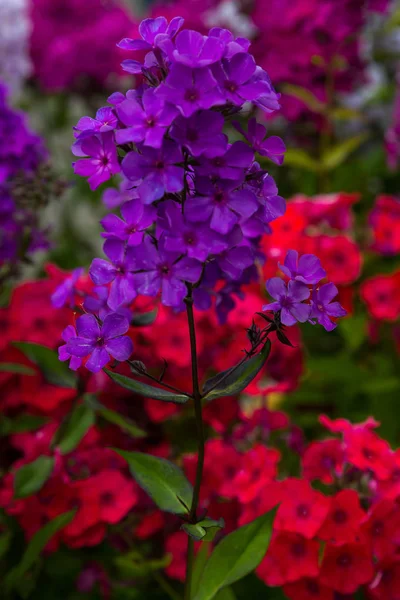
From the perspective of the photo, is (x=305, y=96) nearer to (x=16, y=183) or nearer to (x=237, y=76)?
(x=16, y=183)

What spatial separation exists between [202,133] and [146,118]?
0.04 meters

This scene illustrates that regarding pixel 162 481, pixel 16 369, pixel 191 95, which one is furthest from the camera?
pixel 16 369

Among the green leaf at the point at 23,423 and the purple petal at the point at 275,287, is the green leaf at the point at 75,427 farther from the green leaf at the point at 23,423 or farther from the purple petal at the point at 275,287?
the purple petal at the point at 275,287

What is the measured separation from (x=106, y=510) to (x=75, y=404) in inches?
4.8

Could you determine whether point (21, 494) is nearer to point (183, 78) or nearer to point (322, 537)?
point (322, 537)

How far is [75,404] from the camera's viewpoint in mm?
756

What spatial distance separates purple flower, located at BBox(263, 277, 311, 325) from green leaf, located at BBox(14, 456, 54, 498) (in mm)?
347

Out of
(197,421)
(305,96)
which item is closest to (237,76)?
(197,421)

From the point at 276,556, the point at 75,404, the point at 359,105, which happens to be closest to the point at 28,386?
the point at 75,404

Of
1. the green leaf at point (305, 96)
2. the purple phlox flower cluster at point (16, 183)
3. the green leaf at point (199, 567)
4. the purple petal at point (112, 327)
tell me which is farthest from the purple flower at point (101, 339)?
the green leaf at point (305, 96)

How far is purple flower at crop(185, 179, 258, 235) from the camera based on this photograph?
44 centimetres

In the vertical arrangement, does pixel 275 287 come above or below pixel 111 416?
above

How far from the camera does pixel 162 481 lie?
0.54 metres

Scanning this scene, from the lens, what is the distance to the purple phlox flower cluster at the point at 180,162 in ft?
1.40
